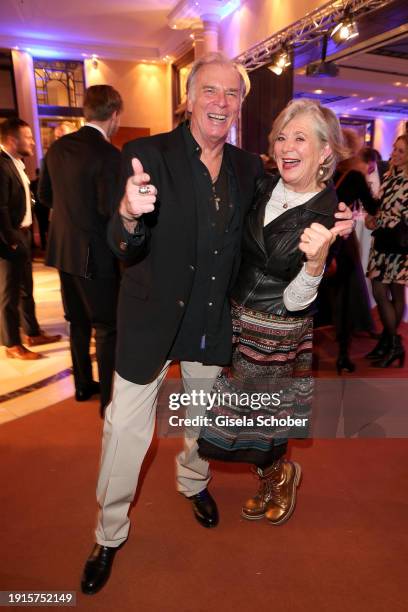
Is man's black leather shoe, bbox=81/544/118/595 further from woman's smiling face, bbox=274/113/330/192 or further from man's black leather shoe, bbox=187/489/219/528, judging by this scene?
woman's smiling face, bbox=274/113/330/192

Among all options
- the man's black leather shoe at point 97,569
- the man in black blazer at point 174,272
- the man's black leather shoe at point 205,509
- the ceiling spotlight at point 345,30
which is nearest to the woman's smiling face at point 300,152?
the man in black blazer at point 174,272

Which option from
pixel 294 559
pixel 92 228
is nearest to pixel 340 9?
pixel 92 228

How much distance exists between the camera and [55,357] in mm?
3879

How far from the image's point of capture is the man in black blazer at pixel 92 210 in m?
2.44

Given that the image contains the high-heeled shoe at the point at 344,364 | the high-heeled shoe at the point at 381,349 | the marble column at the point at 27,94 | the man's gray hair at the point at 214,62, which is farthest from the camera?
the marble column at the point at 27,94

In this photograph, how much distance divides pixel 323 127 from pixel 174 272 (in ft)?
2.35

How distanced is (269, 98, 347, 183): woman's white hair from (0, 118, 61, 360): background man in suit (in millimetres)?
2622

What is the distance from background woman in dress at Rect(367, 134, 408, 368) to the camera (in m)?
3.34

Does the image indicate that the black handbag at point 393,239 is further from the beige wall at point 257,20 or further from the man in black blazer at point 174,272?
the beige wall at point 257,20

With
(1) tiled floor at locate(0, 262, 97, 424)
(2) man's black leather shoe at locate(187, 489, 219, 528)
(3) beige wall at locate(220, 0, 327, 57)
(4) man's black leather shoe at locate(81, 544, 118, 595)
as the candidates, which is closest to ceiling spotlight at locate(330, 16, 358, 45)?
(3) beige wall at locate(220, 0, 327, 57)

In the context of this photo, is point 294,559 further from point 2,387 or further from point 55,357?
point 55,357

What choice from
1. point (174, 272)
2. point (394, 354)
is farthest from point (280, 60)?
point (174, 272)

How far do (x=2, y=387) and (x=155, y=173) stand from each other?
250cm

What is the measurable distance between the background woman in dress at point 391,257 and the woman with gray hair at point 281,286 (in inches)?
79.9
